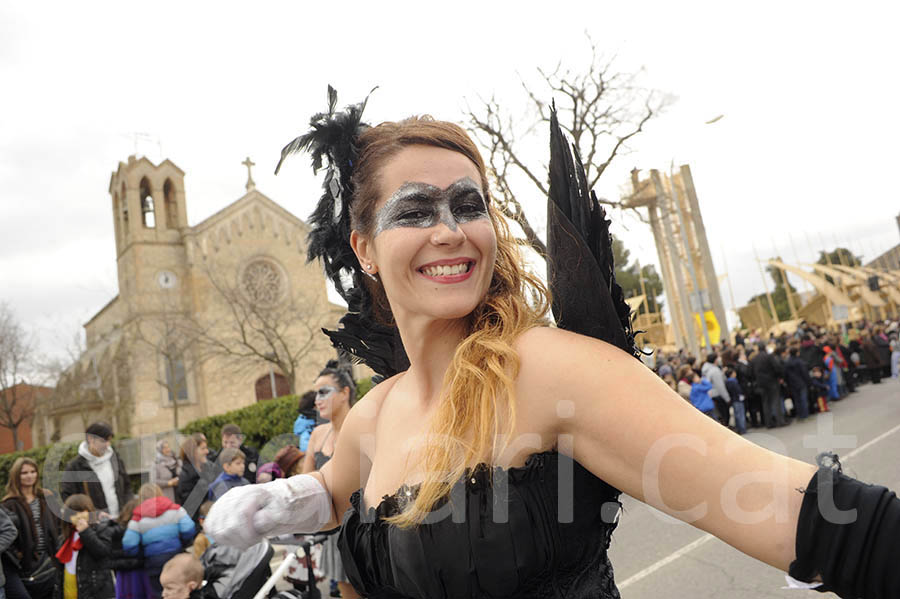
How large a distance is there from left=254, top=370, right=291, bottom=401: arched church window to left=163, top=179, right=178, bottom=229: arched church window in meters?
9.33

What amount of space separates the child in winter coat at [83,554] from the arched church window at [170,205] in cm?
3094

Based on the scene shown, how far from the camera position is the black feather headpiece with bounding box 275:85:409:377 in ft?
5.52

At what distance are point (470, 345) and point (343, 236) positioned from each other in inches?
24.7

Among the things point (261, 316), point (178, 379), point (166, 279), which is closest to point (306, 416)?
point (261, 316)

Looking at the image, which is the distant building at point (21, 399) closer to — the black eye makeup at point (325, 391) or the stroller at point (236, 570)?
the black eye makeup at point (325, 391)

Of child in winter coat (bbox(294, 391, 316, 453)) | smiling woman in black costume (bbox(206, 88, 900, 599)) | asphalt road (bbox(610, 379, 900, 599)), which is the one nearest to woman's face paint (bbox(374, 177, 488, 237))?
smiling woman in black costume (bbox(206, 88, 900, 599))

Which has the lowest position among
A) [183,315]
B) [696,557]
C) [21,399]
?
[696,557]

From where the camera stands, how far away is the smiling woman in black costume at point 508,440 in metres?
0.94

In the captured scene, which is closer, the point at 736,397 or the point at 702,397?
the point at 702,397

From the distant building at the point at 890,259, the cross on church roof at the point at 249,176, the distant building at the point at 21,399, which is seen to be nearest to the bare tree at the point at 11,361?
Answer: the distant building at the point at 21,399

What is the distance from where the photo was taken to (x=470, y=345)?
136 centimetres

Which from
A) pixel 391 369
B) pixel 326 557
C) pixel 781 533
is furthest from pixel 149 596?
pixel 781 533

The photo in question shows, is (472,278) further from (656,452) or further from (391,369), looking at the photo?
(391,369)

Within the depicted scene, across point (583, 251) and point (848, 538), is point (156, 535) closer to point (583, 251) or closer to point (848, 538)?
point (583, 251)
